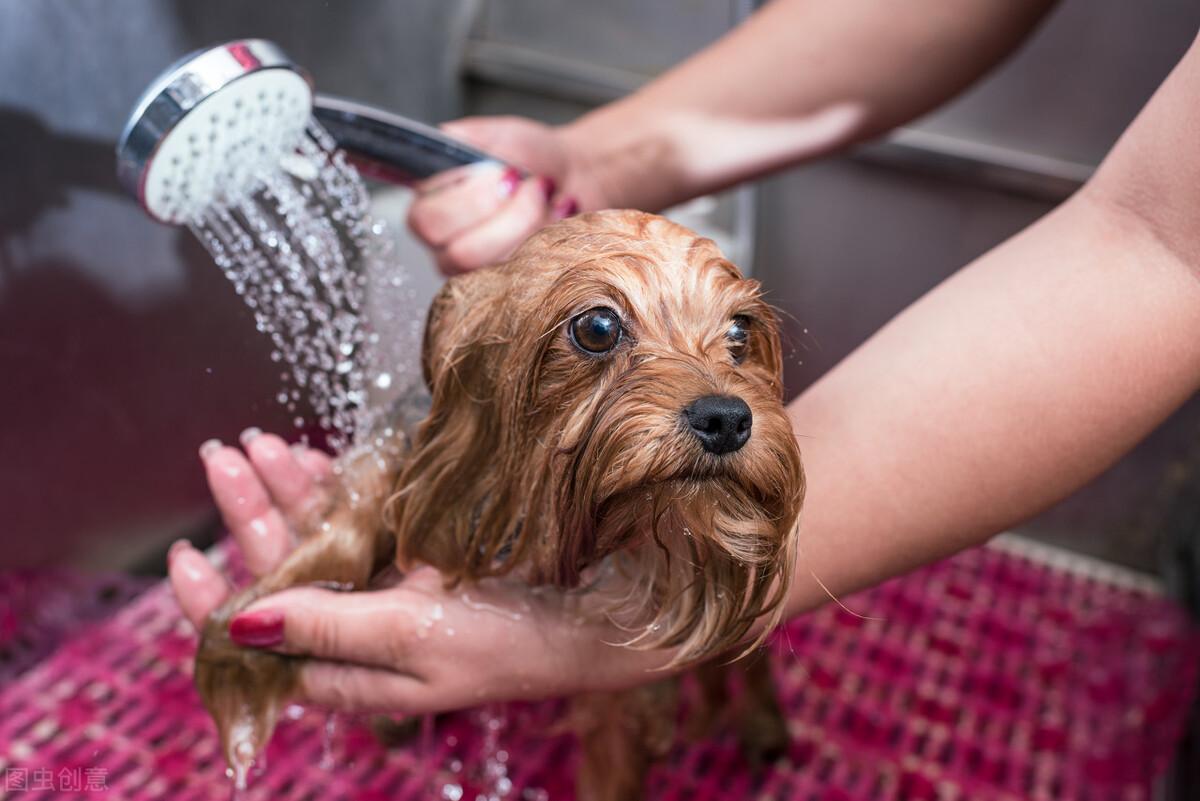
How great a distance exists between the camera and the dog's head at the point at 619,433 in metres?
0.62

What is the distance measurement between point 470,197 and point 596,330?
366mm

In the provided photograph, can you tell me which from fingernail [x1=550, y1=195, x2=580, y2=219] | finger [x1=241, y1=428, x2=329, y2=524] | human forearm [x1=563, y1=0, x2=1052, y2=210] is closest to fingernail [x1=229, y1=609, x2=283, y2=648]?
finger [x1=241, y1=428, x2=329, y2=524]

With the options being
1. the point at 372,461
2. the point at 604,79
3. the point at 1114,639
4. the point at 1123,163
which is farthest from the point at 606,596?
the point at 604,79

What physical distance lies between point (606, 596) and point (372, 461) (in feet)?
0.71

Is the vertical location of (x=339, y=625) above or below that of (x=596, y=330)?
below

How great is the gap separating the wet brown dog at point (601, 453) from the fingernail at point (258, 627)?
0.11ft

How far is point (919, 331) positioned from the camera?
2.74 ft

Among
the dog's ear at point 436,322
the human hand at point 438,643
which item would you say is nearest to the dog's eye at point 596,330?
the dog's ear at point 436,322

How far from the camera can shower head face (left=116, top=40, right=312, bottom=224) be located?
2.63 ft

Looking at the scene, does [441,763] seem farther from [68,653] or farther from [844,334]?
[844,334]

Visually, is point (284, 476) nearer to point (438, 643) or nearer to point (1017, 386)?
point (438, 643)

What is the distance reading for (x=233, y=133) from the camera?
2.79ft

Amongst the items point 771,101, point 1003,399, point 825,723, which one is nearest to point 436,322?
point 1003,399

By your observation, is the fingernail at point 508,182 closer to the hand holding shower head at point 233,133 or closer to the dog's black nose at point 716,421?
the hand holding shower head at point 233,133
